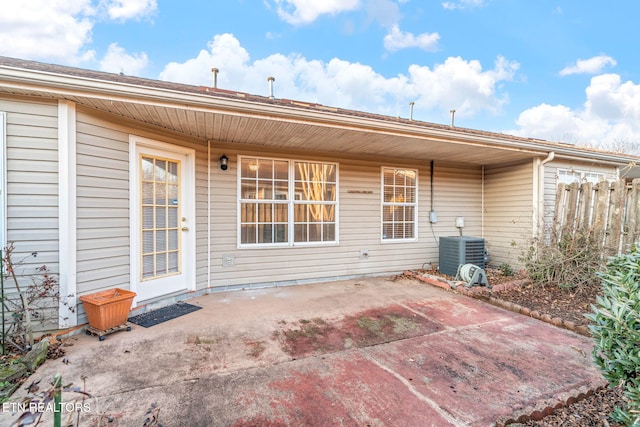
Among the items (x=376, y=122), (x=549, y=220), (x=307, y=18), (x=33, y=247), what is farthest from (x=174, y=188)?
(x=307, y=18)

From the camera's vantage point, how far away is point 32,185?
276 centimetres

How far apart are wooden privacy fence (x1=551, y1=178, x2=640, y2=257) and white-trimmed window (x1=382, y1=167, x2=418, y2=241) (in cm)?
234

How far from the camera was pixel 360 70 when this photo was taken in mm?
13016

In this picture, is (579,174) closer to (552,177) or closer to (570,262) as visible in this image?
(552,177)

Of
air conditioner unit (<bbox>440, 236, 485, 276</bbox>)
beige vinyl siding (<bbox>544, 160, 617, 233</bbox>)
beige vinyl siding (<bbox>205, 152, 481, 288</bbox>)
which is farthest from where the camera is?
beige vinyl siding (<bbox>544, 160, 617, 233</bbox>)

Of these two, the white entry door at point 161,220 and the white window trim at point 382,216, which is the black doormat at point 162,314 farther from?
the white window trim at point 382,216

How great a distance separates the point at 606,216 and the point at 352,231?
4002mm

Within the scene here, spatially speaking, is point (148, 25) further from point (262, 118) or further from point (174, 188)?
point (262, 118)

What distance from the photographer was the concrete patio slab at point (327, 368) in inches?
69.6

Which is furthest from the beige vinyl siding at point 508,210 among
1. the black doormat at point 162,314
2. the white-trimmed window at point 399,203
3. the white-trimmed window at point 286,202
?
the black doormat at point 162,314

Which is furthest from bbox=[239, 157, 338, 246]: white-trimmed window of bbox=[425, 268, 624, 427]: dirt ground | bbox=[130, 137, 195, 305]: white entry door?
bbox=[425, 268, 624, 427]: dirt ground

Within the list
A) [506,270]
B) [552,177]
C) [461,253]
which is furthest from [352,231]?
[552,177]

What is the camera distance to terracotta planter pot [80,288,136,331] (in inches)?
111

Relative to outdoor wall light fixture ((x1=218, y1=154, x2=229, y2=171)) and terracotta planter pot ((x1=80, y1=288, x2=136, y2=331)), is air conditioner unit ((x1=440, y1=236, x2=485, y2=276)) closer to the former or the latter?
outdoor wall light fixture ((x1=218, y1=154, x2=229, y2=171))
